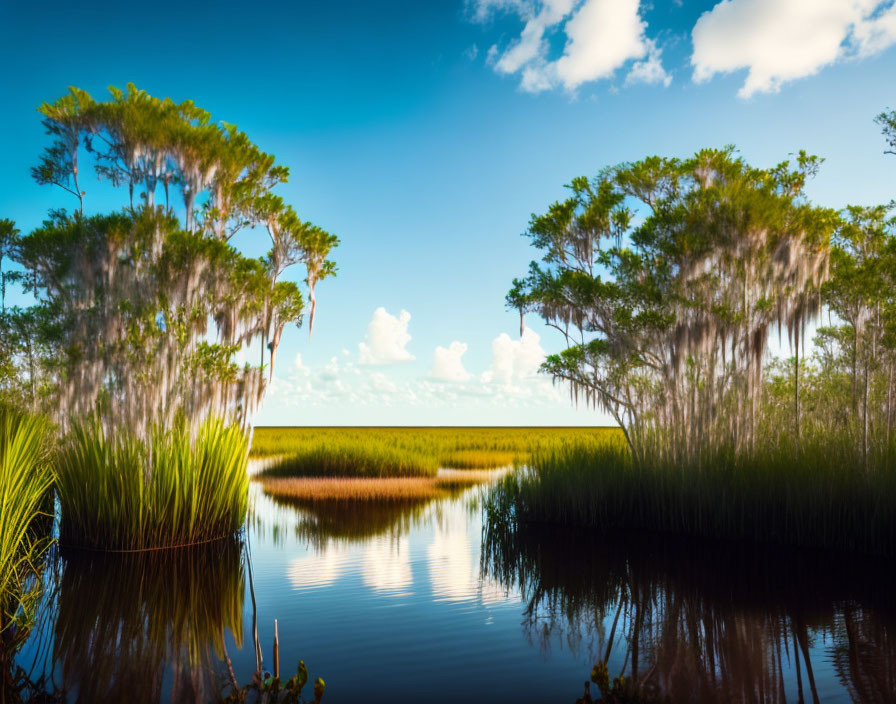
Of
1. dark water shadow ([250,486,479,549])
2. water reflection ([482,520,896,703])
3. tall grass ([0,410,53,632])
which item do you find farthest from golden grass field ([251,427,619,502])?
tall grass ([0,410,53,632])

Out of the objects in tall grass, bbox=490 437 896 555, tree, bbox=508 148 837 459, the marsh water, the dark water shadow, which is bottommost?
the dark water shadow

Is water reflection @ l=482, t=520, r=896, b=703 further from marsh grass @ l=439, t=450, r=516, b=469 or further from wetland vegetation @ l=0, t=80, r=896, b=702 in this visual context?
marsh grass @ l=439, t=450, r=516, b=469

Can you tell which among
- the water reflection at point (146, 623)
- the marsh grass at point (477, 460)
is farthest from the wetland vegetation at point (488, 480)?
the marsh grass at point (477, 460)

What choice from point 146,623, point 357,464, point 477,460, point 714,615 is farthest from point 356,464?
point 714,615

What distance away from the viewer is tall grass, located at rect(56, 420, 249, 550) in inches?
435

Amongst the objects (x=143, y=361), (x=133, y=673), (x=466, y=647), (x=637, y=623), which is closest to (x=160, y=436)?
(x=143, y=361)

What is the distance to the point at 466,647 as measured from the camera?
6.97 meters

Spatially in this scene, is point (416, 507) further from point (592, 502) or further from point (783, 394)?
point (783, 394)

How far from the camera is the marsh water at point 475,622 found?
19.4 feet

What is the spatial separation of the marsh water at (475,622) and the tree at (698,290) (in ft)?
17.0

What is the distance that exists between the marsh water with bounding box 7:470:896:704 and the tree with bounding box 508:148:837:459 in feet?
17.0

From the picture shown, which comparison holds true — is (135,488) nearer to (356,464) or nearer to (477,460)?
(356,464)

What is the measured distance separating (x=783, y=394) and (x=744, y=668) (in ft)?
90.3

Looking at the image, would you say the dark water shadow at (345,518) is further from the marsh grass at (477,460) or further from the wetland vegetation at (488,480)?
the marsh grass at (477,460)
